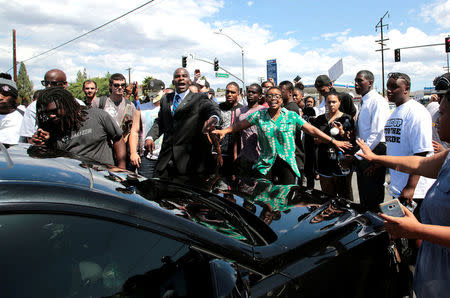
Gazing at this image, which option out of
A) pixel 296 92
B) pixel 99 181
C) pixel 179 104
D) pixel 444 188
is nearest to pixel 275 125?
pixel 179 104

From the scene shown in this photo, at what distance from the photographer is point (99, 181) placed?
148cm

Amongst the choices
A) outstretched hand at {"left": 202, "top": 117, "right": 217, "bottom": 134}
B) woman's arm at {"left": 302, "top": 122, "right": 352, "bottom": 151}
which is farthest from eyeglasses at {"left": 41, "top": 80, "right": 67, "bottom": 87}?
woman's arm at {"left": 302, "top": 122, "right": 352, "bottom": 151}

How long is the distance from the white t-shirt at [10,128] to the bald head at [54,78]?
0.59 metres

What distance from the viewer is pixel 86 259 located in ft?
3.98

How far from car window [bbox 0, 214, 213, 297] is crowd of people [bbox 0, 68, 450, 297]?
134cm

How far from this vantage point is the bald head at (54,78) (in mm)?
4238

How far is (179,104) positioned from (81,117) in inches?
43.1

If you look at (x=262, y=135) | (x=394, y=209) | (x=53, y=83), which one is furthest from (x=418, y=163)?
(x=53, y=83)

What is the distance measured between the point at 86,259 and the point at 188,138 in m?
2.65

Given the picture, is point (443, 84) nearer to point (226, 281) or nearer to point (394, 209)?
point (394, 209)

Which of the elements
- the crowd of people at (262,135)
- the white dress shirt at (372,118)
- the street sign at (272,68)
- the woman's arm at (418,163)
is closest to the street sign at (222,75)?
the street sign at (272,68)

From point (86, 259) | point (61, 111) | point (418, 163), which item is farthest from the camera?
point (61, 111)

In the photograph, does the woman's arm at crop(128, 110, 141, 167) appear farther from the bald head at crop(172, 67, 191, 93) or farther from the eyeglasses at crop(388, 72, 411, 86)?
the eyeglasses at crop(388, 72, 411, 86)

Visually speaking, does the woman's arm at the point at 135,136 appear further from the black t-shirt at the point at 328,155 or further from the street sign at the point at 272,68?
the street sign at the point at 272,68
